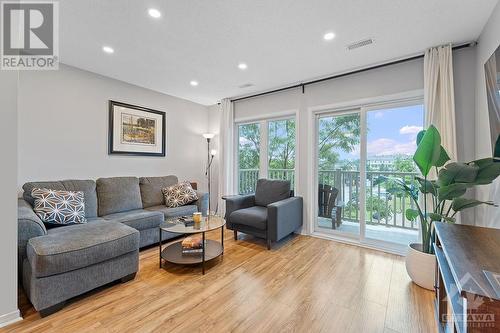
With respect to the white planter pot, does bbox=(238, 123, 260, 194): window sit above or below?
above

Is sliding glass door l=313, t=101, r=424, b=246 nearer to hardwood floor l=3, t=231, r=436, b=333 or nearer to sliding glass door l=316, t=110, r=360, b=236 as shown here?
sliding glass door l=316, t=110, r=360, b=236

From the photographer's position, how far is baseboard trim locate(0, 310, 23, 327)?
146cm

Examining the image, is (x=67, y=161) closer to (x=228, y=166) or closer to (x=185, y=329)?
(x=228, y=166)

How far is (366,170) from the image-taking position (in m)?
3.02

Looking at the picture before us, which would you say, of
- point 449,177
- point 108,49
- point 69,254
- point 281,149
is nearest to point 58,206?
point 69,254

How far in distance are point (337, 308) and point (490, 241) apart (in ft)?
3.63

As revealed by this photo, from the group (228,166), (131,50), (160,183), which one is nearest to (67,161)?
(160,183)

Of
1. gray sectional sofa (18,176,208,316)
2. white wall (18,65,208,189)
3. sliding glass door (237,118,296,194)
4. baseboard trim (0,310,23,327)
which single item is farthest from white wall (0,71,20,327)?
sliding glass door (237,118,296,194)

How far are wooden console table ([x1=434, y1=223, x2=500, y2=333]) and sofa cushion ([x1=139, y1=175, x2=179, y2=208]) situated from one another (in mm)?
3503

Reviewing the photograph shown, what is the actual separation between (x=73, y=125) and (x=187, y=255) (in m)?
2.45

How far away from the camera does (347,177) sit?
332cm

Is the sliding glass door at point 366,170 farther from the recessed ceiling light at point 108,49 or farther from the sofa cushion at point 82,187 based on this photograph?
the sofa cushion at point 82,187

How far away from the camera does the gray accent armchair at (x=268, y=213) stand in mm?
2750

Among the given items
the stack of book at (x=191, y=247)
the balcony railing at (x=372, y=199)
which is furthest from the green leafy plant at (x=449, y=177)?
the stack of book at (x=191, y=247)
